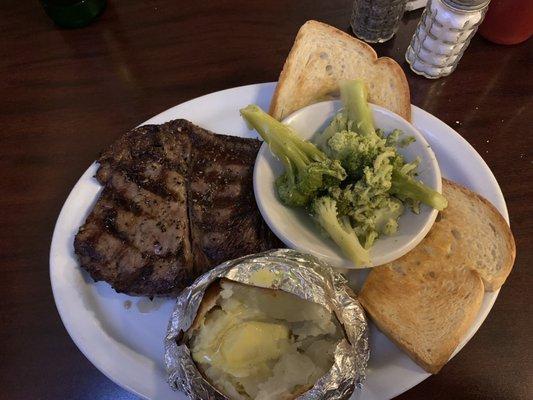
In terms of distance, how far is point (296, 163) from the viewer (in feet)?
5.03

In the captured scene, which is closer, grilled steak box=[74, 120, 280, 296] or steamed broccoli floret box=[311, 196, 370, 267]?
steamed broccoli floret box=[311, 196, 370, 267]

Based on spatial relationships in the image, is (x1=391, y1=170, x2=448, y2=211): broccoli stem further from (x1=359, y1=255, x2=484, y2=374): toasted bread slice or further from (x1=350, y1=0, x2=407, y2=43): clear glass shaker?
(x1=350, y1=0, x2=407, y2=43): clear glass shaker

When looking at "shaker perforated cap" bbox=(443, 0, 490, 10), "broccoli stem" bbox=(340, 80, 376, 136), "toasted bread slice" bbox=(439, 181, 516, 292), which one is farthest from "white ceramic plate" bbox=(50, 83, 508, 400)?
"shaker perforated cap" bbox=(443, 0, 490, 10)

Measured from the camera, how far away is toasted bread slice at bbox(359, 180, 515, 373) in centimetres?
140

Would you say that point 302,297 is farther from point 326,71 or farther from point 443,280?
point 326,71

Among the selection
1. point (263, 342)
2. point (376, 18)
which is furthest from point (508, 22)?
point (263, 342)

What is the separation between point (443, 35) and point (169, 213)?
1357 mm

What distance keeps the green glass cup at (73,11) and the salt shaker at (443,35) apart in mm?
1643

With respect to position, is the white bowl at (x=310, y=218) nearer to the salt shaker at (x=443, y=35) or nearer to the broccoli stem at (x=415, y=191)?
the broccoli stem at (x=415, y=191)

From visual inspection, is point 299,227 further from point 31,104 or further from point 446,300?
point 31,104

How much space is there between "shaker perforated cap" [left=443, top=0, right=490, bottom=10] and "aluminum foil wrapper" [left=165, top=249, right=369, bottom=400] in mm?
1187

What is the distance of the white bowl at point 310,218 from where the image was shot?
1422mm

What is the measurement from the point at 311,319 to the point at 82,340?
32.2 inches

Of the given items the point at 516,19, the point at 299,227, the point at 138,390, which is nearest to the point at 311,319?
the point at 299,227
